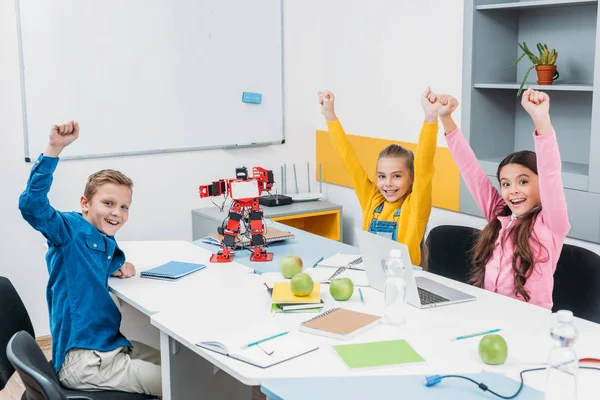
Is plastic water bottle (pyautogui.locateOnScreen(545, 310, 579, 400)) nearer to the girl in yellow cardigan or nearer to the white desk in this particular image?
the white desk

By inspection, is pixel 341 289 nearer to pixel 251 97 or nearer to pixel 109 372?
pixel 109 372

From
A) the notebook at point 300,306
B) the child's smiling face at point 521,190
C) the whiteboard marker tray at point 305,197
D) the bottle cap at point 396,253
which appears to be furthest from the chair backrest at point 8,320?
the whiteboard marker tray at point 305,197

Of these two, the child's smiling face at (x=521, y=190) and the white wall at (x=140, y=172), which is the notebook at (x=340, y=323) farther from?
the white wall at (x=140, y=172)

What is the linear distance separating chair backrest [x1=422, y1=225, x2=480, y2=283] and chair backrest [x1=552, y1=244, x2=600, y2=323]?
1.64 feet

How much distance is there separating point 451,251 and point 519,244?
28.5 inches

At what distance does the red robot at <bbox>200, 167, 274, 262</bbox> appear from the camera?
2.78 m

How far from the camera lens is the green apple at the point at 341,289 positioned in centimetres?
233

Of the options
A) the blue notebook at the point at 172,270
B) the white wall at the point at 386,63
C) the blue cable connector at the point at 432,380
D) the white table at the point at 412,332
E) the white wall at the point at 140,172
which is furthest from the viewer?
the white wall at the point at 386,63

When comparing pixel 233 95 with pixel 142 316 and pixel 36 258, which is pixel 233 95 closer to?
pixel 36 258

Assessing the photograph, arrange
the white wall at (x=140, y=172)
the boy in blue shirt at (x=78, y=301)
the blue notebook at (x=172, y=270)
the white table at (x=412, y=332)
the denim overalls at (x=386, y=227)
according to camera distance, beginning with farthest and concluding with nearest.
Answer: the white wall at (x=140, y=172), the denim overalls at (x=386, y=227), the blue notebook at (x=172, y=270), the boy in blue shirt at (x=78, y=301), the white table at (x=412, y=332)

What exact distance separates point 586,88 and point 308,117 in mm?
2035

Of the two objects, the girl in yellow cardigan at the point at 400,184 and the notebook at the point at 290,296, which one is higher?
the girl in yellow cardigan at the point at 400,184

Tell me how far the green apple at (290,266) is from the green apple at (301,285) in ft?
0.77

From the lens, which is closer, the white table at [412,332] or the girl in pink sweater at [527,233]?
the white table at [412,332]
